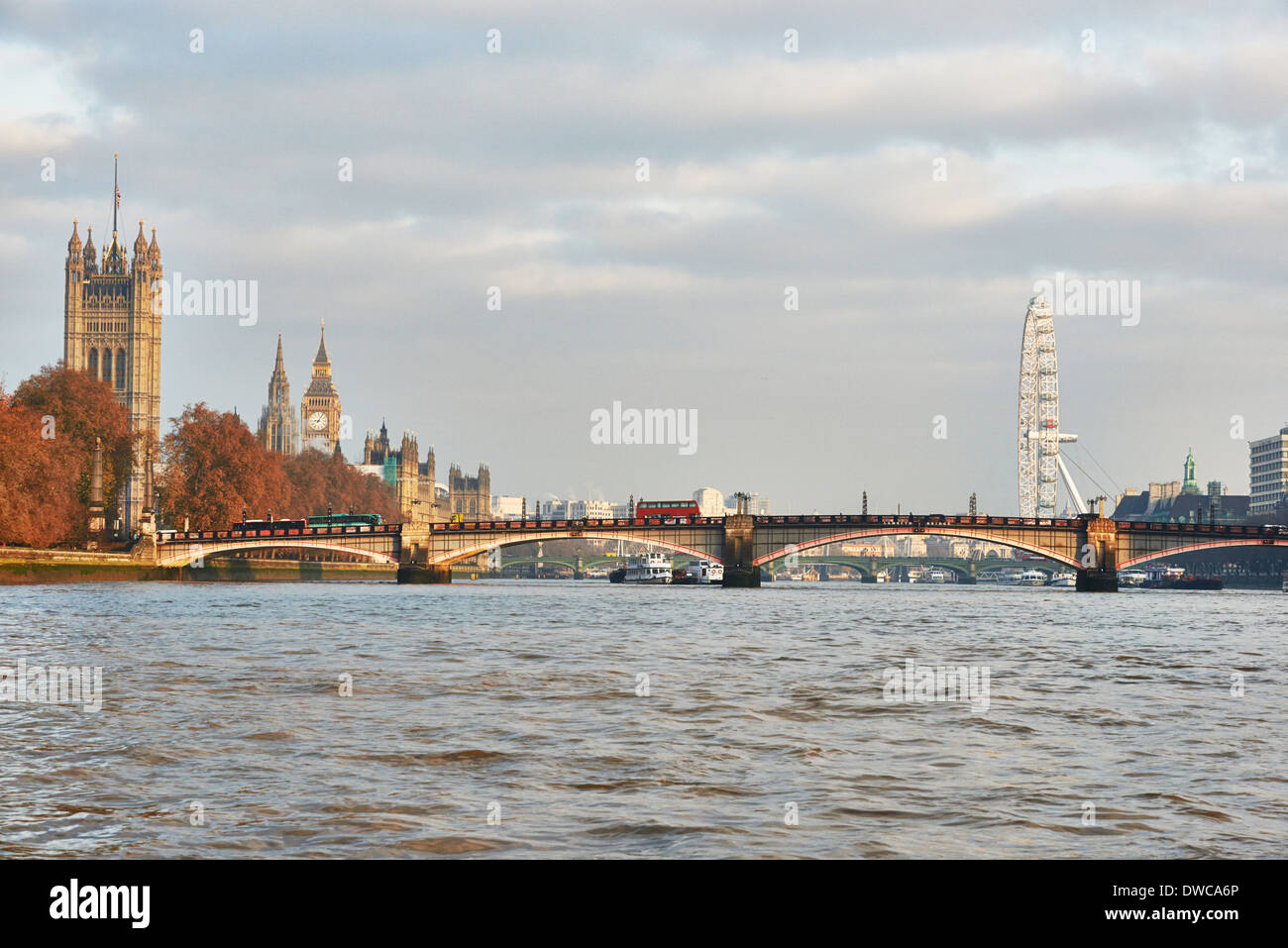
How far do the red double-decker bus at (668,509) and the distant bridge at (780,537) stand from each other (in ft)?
6.55

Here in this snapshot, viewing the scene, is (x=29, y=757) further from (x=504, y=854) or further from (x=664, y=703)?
(x=664, y=703)

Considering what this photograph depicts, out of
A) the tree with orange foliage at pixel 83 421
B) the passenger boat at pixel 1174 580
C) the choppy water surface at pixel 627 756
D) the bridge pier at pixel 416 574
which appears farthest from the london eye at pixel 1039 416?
the choppy water surface at pixel 627 756

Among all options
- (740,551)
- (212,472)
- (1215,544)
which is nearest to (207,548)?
(212,472)

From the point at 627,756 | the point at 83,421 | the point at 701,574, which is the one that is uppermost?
the point at 83,421

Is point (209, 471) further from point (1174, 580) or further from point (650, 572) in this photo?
point (1174, 580)

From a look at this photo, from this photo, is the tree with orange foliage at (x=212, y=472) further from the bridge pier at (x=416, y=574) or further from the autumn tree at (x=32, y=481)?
the autumn tree at (x=32, y=481)

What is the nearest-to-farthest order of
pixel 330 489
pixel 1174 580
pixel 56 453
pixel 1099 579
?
pixel 56 453 → pixel 1099 579 → pixel 1174 580 → pixel 330 489

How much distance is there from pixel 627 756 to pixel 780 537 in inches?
3339

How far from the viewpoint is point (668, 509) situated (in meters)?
103

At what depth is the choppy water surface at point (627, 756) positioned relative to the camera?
9.66m

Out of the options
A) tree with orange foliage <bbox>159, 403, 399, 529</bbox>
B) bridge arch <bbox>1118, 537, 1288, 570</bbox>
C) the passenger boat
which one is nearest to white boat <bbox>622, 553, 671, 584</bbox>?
tree with orange foliage <bbox>159, 403, 399, 529</bbox>

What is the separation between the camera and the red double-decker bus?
102312mm
